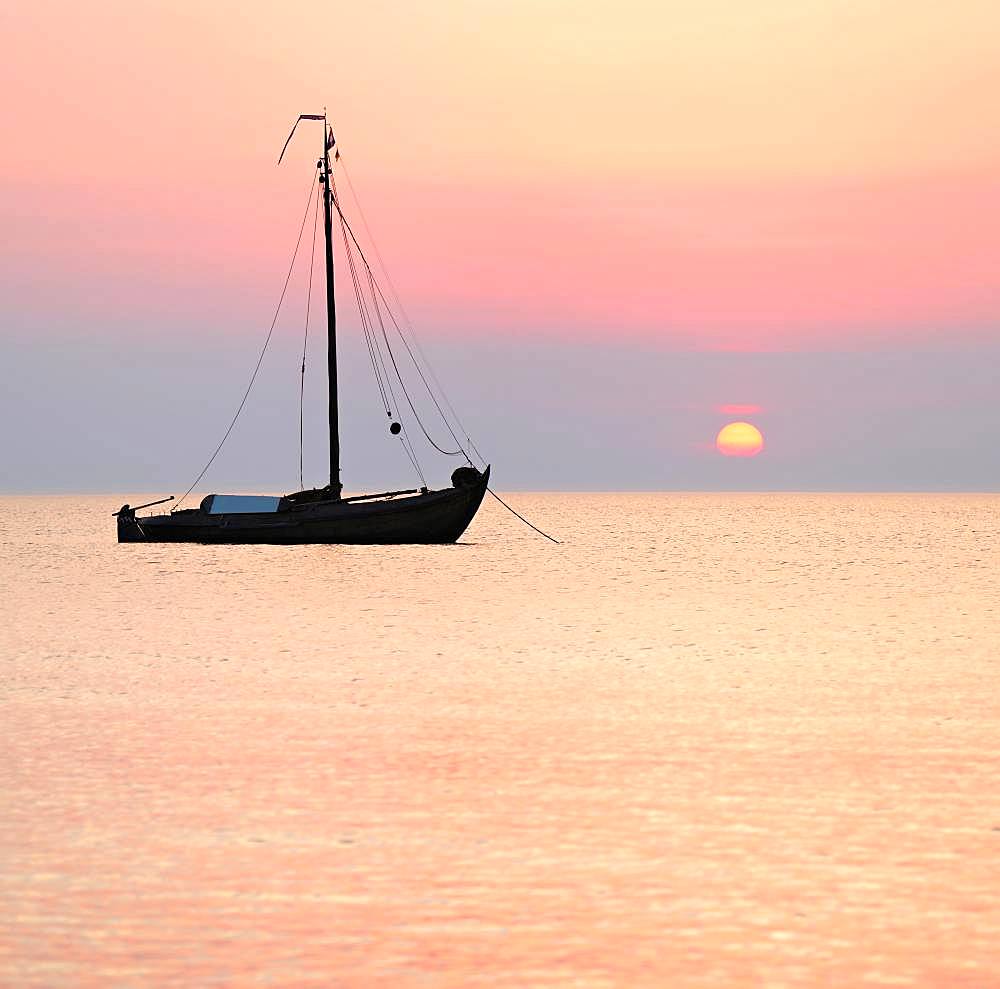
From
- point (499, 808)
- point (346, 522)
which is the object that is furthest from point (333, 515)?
point (499, 808)

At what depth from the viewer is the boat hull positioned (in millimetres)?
70500

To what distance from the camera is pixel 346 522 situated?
70250 mm

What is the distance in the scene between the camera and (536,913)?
34.1 feet

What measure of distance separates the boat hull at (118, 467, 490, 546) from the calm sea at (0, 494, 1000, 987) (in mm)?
33690

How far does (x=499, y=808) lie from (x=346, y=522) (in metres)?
56.4

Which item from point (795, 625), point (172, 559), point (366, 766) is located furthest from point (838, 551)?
point (366, 766)

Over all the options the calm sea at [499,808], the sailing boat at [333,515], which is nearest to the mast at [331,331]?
the sailing boat at [333,515]

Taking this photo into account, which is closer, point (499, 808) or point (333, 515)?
point (499, 808)

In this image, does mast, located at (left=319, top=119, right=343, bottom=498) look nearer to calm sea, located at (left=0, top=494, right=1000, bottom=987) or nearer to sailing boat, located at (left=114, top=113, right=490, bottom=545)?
sailing boat, located at (left=114, top=113, right=490, bottom=545)

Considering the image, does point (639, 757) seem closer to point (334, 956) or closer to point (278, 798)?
point (278, 798)

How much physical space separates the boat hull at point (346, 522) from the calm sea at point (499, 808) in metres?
33.7

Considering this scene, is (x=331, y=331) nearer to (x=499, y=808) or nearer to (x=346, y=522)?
(x=346, y=522)

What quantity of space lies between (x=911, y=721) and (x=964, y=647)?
1283 centimetres

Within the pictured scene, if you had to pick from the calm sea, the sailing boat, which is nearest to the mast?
the sailing boat
